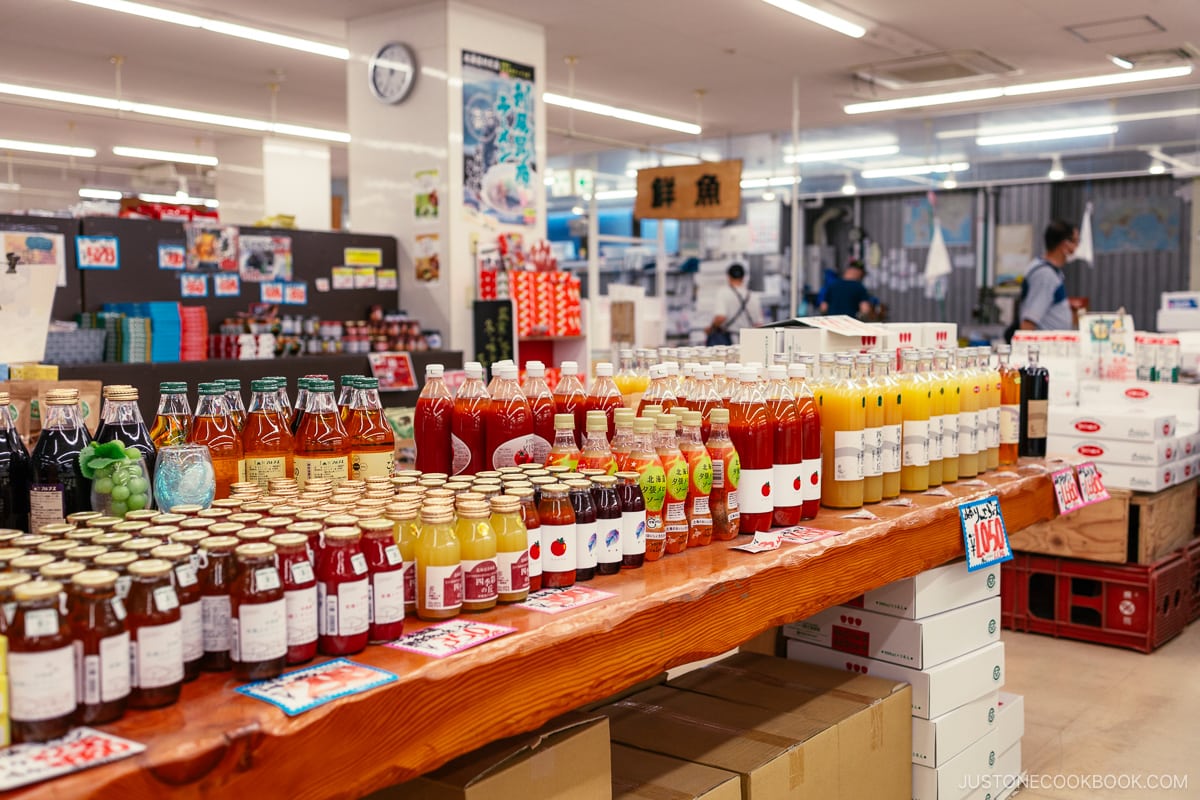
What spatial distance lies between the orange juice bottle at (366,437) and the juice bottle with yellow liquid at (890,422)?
1.34 meters

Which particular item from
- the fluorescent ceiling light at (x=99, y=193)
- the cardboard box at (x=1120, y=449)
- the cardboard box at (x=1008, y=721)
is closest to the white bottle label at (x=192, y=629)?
the cardboard box at (x=1008, y=721)

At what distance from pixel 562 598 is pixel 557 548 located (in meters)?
0.10

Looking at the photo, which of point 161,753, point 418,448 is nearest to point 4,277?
point 418,448

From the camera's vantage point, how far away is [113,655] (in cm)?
130

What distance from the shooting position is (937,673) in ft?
9.49

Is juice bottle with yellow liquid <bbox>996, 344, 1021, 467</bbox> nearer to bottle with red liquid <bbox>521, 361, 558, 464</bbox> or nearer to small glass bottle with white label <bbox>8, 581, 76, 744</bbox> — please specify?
bottle with red liquid <bbox>521, 361, 558, 464</bbox>

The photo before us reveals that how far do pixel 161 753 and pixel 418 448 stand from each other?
1.30 meters

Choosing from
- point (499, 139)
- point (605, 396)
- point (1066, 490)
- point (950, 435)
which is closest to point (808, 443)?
point (605, 396)

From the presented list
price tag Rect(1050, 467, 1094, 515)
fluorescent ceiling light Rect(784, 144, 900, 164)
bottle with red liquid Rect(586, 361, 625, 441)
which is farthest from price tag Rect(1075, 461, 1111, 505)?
fluorescent ceiling light Rect(784, 144, 900, 164)

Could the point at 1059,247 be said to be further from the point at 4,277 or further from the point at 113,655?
the point at 113,655

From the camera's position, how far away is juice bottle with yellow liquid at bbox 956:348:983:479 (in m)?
3.19

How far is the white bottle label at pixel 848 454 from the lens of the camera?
2684 millimetres

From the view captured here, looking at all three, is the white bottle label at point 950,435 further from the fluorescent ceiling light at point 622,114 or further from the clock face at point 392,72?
the fluorescent ceiling light at point 622,114

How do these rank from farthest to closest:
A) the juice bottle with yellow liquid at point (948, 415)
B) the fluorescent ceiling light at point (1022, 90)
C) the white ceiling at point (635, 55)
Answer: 1. the fluorescent ceiling light at point (1022, 90)
2. the white ceiling at point (635, 55)
3. the juice bottle with yellow liquid at point (948, 415)
